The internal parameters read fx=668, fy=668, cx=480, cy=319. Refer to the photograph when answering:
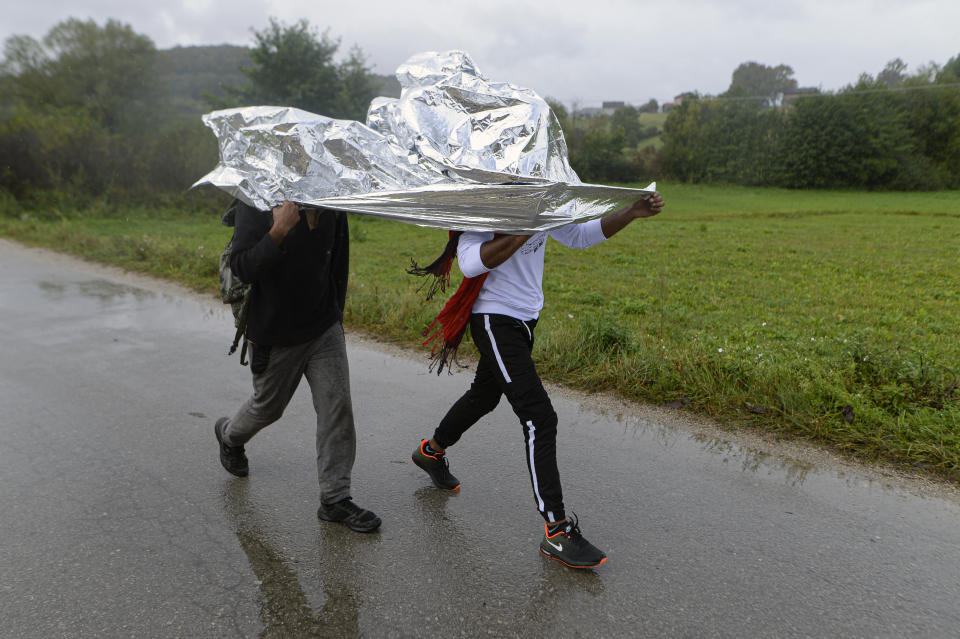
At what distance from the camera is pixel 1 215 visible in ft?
66.0

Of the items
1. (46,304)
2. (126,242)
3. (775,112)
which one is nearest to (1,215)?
(126,242)

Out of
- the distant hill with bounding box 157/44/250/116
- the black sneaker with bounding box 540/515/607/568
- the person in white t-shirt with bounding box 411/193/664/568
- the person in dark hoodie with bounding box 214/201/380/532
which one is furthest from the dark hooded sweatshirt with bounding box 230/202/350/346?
the distant hill with bounding box 157/44/250/116

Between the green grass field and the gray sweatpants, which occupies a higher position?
the gray sweatpants

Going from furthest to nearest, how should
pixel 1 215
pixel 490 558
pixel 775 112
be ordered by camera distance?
pixel 775 112
pixel 1 215
pixel 490 558

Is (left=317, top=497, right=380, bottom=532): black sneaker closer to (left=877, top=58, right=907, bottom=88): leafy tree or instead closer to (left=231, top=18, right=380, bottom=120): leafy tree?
(left=231, top=18, right=380, bottom=120): leafy tree

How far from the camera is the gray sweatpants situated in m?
3.37

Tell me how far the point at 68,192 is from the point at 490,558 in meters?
25.0

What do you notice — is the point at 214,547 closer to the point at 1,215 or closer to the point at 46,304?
the point at 46,304

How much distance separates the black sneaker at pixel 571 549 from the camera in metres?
2.97

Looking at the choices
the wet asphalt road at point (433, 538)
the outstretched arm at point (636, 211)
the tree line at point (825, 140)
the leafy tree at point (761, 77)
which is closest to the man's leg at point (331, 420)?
the wet asphalt road at point (433, 538)

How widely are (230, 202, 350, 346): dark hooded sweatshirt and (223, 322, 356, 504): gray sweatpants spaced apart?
0.31 feet

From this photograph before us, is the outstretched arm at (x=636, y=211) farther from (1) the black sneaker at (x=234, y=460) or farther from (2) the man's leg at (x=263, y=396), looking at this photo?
(1) the black sneaker at (x=234, y=460)

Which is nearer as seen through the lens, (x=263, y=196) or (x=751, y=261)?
(x=263, y=196)

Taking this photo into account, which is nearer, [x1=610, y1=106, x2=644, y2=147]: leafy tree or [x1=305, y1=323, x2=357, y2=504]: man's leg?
[x1=305, y1=323, x2=357, y2=504]: man's leg
